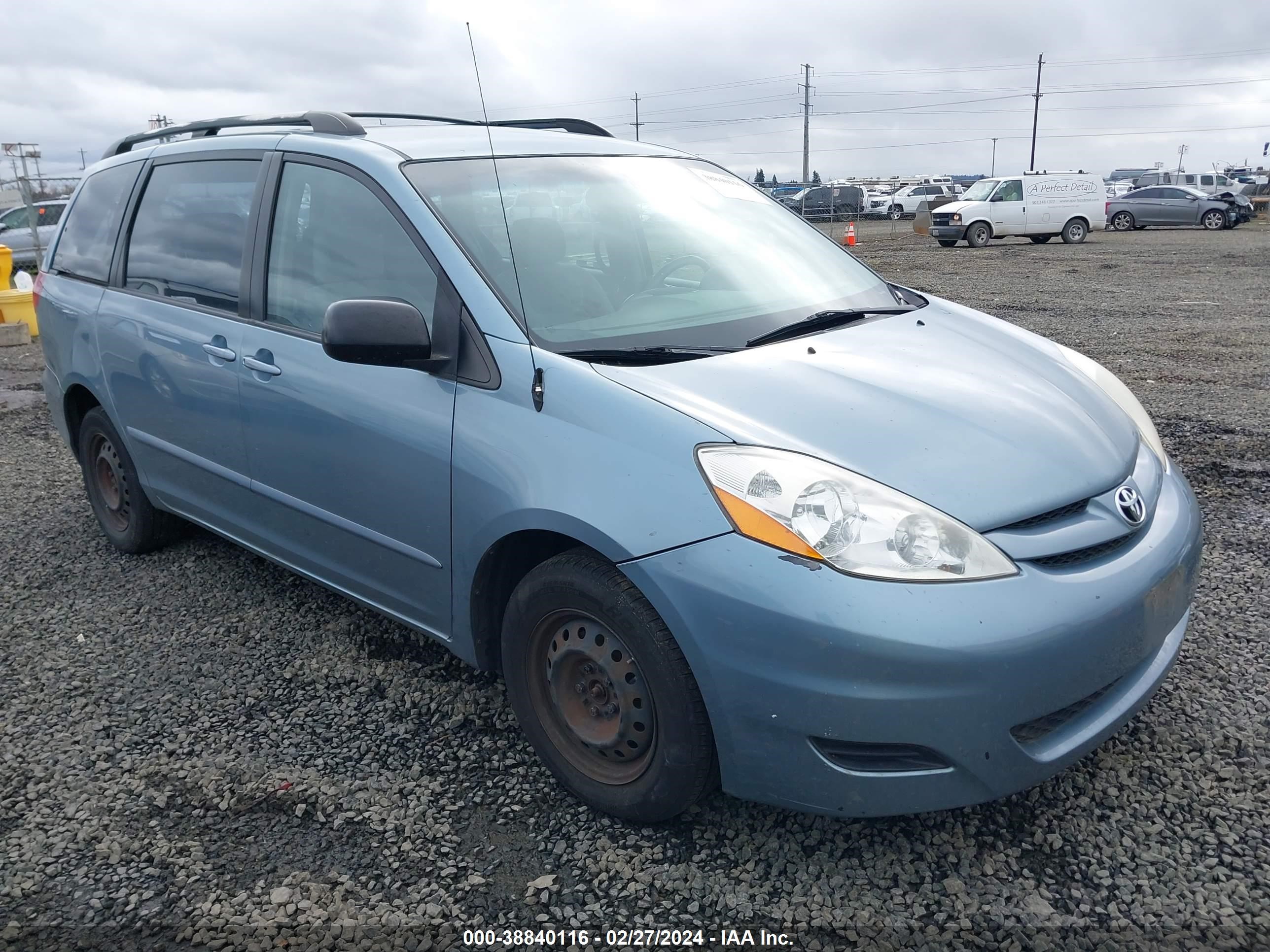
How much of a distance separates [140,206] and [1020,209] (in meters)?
24.9

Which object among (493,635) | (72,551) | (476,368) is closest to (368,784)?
(493,635)

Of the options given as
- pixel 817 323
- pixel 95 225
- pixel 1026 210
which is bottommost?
pixel 817 323

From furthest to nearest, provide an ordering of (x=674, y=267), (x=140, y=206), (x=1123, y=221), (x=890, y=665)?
(x=1123, y=221)
(x=140, y=206)
(x=674, y=267)
(x=890, y=665)

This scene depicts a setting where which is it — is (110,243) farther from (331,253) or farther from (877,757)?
(877,757)

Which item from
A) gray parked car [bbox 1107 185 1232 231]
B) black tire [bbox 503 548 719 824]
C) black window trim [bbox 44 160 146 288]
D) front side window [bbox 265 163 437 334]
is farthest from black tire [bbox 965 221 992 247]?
black tire [bbox 503 548 719 824]

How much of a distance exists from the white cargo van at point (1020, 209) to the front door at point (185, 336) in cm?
2401

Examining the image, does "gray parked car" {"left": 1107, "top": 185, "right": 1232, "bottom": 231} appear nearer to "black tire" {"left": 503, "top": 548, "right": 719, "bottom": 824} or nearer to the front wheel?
the front wheel

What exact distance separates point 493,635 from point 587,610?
52cm

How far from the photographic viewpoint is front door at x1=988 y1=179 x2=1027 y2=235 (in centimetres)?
2519

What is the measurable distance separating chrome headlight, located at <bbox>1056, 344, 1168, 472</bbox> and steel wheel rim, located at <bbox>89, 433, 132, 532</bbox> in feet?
12.6

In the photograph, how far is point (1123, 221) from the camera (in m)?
31.8

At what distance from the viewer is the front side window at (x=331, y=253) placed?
290 cm

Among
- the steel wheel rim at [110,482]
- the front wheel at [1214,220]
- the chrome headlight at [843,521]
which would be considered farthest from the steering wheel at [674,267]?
the front wheel at [1214,220]

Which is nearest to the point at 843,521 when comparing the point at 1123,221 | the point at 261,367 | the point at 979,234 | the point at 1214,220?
the point at 261,367
